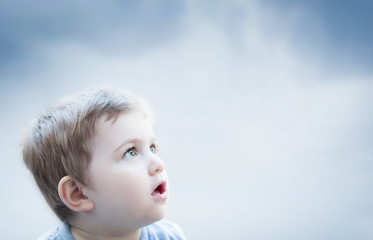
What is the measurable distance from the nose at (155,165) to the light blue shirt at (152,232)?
206 mm

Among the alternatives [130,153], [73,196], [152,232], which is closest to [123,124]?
[130,153]

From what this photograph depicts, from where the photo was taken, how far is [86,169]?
0.89 metres

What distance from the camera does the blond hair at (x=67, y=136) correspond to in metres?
0.89

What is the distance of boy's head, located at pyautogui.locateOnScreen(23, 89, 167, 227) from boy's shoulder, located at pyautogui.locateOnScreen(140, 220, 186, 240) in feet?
0.53

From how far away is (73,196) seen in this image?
0.91 m

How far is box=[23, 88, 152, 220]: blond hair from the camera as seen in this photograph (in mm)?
890

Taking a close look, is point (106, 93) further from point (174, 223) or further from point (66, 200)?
point (174, 223)

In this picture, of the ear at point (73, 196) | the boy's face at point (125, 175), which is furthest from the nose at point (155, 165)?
the ear at point (73, 196)

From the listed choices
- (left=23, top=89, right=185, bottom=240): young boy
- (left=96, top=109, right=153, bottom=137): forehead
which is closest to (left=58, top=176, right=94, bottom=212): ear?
(left=23, top=89, right=185, bottom=240): young boy

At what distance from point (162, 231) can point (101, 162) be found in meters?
0.30

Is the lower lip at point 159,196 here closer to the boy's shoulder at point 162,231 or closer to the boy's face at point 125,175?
the boy's face at point 125,175

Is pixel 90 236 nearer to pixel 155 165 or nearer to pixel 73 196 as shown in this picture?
pixel 73 196

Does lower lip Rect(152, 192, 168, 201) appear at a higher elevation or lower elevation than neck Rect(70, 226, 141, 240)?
higher

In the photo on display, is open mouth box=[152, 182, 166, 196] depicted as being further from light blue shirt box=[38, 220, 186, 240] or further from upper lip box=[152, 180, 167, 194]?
light blue shirt box=[38, 220, 186, 240]
